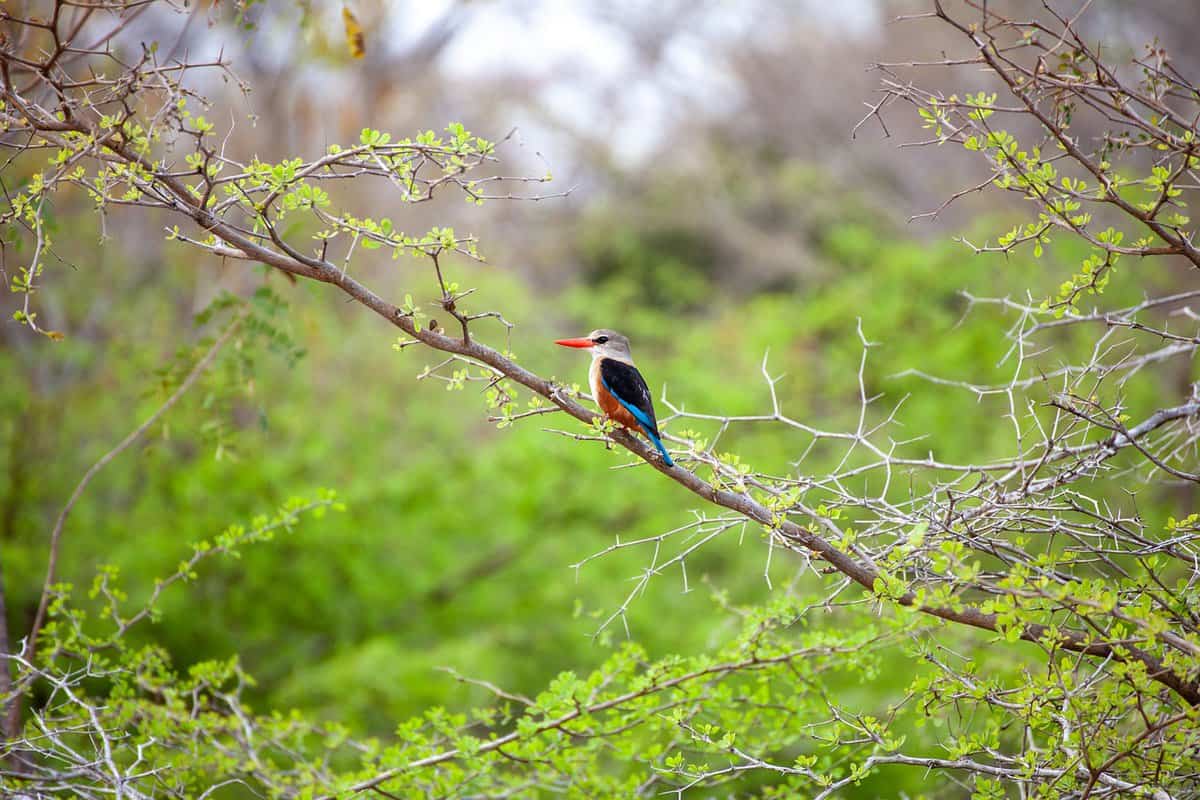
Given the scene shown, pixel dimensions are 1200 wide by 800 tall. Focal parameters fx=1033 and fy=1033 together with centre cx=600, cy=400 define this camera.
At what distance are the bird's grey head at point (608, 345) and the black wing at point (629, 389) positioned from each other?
0.35 metres

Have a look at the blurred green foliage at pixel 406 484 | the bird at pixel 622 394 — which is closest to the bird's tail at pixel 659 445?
the bird at pixel 622 394

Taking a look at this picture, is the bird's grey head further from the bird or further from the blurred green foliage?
the blurred green foliage

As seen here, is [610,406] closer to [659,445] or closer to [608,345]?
[659,445]

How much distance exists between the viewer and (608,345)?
4480 millimetres

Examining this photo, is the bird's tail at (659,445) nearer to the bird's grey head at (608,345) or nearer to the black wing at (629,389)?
the black wing at (629,389)

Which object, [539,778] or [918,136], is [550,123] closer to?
[918,136]

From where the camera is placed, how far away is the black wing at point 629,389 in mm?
3555

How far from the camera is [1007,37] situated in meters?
10.0

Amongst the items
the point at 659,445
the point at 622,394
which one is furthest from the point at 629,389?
the point at 659,445

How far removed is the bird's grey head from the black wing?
Result: 1.14ft

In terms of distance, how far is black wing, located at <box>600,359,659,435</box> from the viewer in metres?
3.55

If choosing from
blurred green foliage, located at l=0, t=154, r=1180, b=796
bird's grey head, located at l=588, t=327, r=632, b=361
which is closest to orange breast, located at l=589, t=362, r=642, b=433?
bird's grey head, located at l=588, t=327, r=632, b=361

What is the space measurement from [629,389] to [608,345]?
0.78m

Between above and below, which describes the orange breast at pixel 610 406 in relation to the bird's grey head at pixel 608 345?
below
